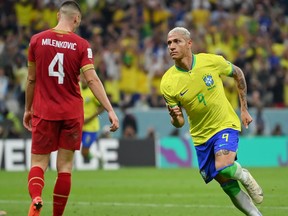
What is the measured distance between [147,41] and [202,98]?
57.0 feet

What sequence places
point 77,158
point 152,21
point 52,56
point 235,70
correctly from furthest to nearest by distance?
point 152,21 → point 77,158 → point 235,70 → point 52,56

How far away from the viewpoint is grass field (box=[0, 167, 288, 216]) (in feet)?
44.2

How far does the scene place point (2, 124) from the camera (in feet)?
81.7

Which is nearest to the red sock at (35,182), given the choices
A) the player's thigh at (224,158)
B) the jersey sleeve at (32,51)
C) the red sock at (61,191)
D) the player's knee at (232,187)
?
the red sock at (61,191)

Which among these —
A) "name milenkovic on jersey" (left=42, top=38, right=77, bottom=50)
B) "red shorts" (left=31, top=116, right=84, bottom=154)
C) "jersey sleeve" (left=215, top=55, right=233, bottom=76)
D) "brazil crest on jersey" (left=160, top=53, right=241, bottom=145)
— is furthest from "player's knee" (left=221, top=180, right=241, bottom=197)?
"name milenkovic on jersey" (left=42, top=38, right=77, bottom=50)

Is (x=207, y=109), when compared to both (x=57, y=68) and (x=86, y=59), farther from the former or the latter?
(x=57, y=68)

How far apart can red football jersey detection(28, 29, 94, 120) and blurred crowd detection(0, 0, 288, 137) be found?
569 inches

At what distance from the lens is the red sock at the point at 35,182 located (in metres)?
10.3

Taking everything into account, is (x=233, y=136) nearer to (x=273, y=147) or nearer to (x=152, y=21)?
(x=273, y=147)

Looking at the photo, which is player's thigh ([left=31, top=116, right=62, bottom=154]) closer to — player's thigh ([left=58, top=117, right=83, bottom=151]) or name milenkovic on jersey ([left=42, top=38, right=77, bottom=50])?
player's thigh ([left=58, top=117, right=83, bottom=151])

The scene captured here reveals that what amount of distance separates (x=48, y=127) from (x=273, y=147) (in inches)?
652

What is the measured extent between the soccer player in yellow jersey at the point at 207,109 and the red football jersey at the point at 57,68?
4.20 feet

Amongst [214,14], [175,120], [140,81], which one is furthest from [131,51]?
[175,120]

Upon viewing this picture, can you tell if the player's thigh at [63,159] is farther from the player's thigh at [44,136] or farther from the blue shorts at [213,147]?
the blue shorts at [213,147]
